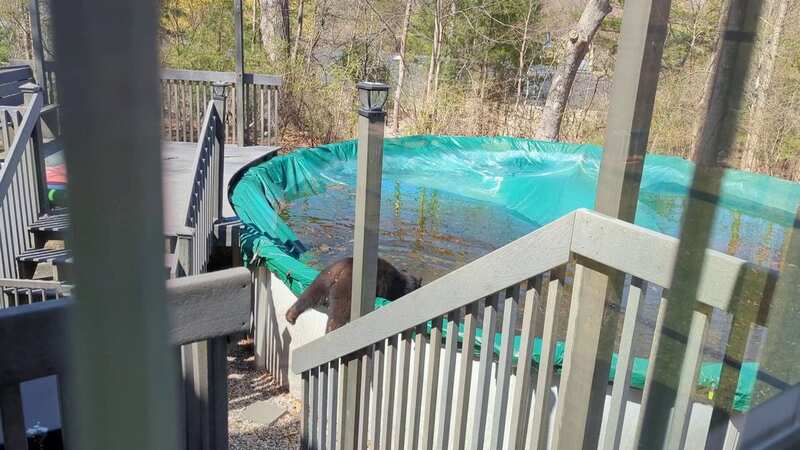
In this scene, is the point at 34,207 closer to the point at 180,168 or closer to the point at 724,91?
the point at 180,168

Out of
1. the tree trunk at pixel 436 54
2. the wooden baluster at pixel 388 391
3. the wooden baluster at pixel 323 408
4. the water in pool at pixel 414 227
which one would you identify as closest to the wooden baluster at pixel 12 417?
the wooden baluster at pixel 388 391

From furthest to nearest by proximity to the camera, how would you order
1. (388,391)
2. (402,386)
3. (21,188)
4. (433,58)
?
(433,58)
(21,188)
(388,391)
(402,386)

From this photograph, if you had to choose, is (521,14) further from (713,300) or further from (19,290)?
(713,300)

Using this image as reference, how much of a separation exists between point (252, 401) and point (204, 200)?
1567 millimetres

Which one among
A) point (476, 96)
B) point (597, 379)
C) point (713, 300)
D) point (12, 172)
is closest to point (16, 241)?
Result: point (12, 172)

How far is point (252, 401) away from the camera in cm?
472

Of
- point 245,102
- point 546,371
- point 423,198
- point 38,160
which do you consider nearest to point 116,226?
point 546,371

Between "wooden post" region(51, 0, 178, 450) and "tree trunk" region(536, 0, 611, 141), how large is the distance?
11.5 m

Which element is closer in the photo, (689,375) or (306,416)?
(689,375)

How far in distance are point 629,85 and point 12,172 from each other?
164 inches

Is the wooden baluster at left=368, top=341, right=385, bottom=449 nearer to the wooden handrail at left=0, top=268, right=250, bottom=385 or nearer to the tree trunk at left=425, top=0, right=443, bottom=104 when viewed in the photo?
the wooden handrail at left=0, top=268, right=250, bottom=385

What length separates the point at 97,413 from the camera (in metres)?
0.44

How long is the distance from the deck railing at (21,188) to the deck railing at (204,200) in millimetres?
1064

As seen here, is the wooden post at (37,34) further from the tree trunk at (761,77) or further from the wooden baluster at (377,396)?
the wooden baluster at (377,396)
